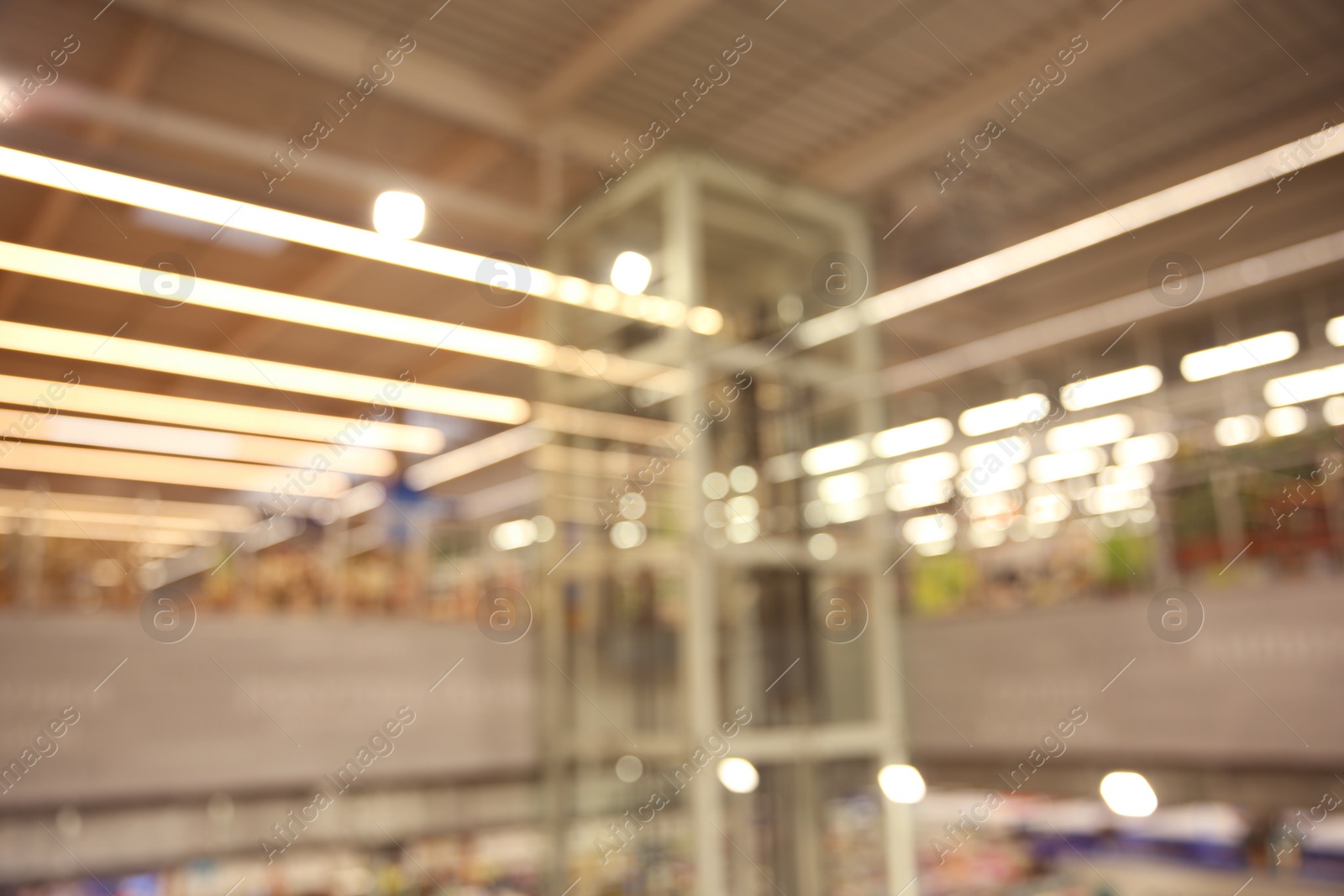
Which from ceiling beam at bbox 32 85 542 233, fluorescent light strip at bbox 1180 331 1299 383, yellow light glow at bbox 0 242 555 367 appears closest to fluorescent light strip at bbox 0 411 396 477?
yellow light glow at bbox 0 242 555 367

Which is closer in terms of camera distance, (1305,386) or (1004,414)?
(1305,386)

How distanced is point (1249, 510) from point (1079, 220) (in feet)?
6.51

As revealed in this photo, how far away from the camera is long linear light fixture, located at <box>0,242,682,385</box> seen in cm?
432

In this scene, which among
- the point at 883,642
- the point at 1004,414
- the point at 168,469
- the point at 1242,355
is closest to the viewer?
the point at 883,642

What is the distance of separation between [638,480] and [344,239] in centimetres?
206

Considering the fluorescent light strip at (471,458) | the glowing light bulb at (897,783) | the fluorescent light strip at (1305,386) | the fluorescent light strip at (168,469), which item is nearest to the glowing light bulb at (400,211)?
the fluorescent light strip at (168,469)

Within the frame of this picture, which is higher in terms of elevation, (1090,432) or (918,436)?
(918,436)

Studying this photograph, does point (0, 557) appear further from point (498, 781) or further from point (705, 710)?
point (705, 710)

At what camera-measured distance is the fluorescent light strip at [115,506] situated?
4.54 meters

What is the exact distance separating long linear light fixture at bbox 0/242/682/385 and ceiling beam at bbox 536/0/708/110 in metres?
1.35

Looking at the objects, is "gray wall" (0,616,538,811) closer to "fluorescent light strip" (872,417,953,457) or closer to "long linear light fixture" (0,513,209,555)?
"long linear light fixture" (0,513,209,555)

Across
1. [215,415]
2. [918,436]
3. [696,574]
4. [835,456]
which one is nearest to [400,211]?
[696,574]

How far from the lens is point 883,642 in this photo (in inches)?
197

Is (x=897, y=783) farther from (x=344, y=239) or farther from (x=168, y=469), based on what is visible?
(x=168, y=469)
